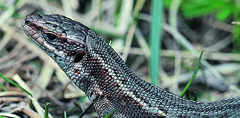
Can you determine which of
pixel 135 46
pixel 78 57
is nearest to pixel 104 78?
pixel 78 57

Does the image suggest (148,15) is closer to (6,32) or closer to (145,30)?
(145,30)

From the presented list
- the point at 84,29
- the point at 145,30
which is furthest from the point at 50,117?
the point at 145,30

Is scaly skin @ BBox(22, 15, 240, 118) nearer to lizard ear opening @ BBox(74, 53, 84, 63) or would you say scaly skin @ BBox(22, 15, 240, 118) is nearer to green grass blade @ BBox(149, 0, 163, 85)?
lizard ear opening @ BBox(74, 53, 84, 63)

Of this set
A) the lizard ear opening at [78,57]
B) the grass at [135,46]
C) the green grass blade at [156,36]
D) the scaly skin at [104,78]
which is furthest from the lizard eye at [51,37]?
the green grass blade at [156,36]

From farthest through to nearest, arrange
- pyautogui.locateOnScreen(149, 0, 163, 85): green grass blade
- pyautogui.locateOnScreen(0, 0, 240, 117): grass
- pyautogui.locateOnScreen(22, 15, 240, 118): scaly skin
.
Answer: pyautogui.locateOnScreen(0, 0, 240, 117): grass, pyautogui.locateOnScreen(149, 0, 163, 85): green grass blade, pyautogui.locateOnScreen(22, 15, 240, 118): scaly skin

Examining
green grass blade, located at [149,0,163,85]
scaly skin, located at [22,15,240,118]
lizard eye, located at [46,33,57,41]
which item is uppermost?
green grass blade, located at [149,0,163,85]

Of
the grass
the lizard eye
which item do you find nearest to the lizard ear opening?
the lizard eye

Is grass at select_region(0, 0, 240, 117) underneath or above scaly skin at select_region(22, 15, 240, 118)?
above
